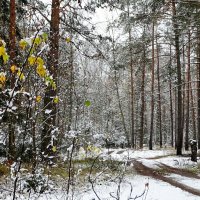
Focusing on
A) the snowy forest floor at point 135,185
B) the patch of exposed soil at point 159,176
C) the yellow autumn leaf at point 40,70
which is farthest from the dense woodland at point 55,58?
the patch of exposed soil at point 159,176

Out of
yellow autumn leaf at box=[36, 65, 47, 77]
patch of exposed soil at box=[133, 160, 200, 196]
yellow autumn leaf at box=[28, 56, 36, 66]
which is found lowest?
patch of exposed soil at box=[133, 160, 200, 196]

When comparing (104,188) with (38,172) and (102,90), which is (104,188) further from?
(102,90)

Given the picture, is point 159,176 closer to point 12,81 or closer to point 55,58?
point 55,58

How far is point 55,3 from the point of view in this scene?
11117mm

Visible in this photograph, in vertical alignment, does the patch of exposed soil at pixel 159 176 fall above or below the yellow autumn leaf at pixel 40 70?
below

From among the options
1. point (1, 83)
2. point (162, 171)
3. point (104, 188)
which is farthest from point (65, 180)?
point (1, 83)

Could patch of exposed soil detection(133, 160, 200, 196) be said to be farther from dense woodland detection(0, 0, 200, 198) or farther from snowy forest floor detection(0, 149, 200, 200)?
dense woodland detection(0, 0, 200, 198)

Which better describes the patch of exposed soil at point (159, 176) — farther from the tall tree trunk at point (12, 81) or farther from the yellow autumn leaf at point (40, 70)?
the yellow autumn leaf at point (40, 70)

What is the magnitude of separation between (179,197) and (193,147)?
709cm

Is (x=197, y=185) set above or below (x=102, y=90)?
below

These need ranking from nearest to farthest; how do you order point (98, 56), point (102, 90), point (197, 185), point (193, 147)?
1. point (197, 185)
2. point (98, 56)
3. point (193, 147)
4. point (102, 90)

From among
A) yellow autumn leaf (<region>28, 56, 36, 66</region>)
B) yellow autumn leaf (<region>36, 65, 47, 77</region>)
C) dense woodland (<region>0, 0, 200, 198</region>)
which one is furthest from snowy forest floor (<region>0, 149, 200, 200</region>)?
yellow autumn leaf (<region>28, 56, 36, 66</region>)

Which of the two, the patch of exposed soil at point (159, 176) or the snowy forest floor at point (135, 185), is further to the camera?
the patch of exposed soil at point (159, 176)

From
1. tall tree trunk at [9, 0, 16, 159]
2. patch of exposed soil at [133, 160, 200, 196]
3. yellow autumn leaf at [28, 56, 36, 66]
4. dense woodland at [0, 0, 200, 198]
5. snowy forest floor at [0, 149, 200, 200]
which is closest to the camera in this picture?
yellow autumn leaf at [28, 56, 36, 66]
